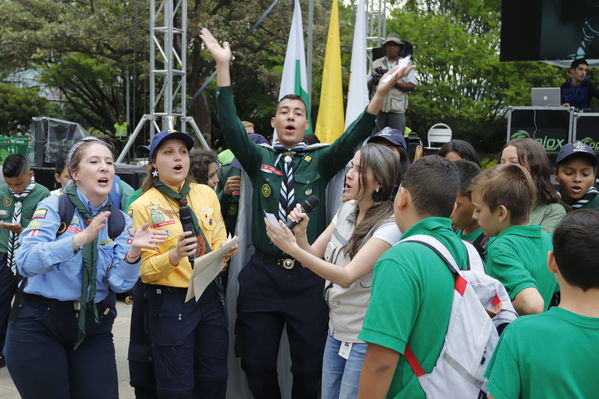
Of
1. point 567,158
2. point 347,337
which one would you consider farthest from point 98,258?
point 567,158

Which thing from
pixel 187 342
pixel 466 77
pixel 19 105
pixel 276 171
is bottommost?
pixel 187 342

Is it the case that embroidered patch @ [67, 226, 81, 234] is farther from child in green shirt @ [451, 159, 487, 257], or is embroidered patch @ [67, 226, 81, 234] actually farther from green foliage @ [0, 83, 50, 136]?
green foliage @ [0, 83, 50, 136]

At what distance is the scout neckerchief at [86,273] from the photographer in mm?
3057

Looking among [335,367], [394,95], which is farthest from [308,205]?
[394,95]

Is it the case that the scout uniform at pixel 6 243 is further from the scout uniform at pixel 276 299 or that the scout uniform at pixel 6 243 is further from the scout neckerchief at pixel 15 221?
the scout uniform at pixel 276 299

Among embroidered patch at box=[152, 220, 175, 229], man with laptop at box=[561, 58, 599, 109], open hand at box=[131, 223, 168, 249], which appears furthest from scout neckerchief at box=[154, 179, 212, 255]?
man with laptop at box=[561, 58, 599, 109]

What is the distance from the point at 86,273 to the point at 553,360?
2213 millimetres

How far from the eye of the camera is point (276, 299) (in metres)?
3.82

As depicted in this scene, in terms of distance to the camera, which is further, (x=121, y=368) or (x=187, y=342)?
(x=121, y=368)

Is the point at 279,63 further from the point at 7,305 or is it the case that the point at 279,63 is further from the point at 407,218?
the point at 407,218

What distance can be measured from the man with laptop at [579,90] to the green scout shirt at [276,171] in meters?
8.01

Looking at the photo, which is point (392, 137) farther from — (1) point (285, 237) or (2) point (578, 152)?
(1) point (285, 237)

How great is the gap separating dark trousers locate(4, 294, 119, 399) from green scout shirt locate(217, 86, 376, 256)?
4.11 ft

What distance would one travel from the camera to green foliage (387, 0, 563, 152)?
21969mm
